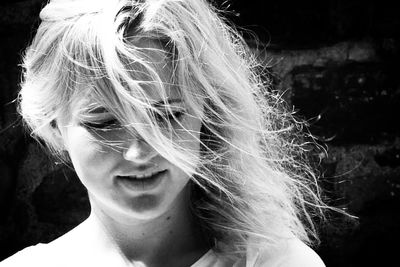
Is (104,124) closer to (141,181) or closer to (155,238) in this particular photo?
(141,181)

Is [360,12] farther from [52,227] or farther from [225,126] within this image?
[52,227]

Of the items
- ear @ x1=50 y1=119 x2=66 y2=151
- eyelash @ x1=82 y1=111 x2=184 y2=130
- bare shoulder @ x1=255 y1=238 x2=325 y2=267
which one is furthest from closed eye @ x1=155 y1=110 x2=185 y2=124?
bare shoulder @ x1=255 y1=238 x2=325 y2=267

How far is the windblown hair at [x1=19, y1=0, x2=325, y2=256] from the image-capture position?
1.27m

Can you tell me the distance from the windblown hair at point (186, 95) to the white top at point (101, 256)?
25mm

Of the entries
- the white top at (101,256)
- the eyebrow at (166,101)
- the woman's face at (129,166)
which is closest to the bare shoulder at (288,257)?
the white top at (101,256)

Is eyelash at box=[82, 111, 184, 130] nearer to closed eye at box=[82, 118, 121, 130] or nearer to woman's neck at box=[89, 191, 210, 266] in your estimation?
closed eye at box=[82, 118, 121, 130]

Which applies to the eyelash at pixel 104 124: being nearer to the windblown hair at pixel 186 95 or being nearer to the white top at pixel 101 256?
the windblown hair at pixel 186 95

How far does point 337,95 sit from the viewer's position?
179 cm

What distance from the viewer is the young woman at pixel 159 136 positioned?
128 cm

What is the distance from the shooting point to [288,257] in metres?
1.44

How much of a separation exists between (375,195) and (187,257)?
54 centimetres

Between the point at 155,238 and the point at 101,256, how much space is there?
0.11 meters

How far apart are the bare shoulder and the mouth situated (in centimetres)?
27

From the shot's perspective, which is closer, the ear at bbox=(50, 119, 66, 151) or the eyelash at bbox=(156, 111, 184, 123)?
the eyelash at bbox=(156, 111, 184, 123)
